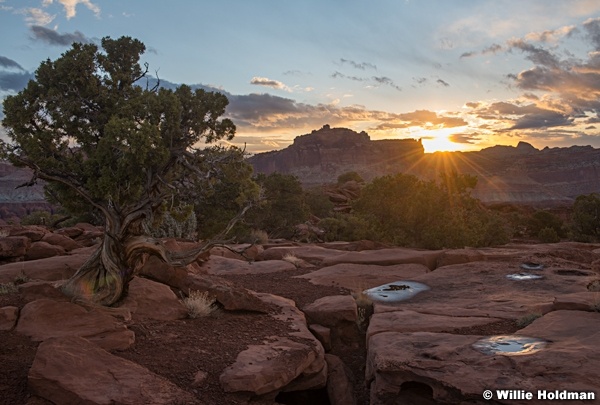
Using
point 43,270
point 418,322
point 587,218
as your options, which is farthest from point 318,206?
point 418,322

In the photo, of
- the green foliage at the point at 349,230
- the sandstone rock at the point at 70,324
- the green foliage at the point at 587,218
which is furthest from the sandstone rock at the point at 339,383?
the green foliage at the point at 587,218

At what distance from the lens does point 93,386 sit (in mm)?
5543

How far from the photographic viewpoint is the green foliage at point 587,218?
113 ft

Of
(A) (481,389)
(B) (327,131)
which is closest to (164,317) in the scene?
(A) (481,389)

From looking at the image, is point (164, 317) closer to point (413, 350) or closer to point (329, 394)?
point (329, 394)

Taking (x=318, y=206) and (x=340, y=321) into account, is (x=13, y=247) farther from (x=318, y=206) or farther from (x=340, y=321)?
(x=318, y=206)

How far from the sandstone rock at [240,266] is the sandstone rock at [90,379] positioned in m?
8.75

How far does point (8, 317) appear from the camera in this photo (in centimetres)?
754

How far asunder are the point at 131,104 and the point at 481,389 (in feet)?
24.3

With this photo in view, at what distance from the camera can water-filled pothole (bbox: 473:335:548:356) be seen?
6250mm

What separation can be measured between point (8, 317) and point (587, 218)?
38320 millimetres

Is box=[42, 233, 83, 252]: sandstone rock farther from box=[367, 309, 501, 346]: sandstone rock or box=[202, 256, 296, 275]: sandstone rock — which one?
box=[367, 309, 501, 346]: sandstone rock

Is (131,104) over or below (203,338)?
over

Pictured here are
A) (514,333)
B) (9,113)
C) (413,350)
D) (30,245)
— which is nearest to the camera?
(413,350)
